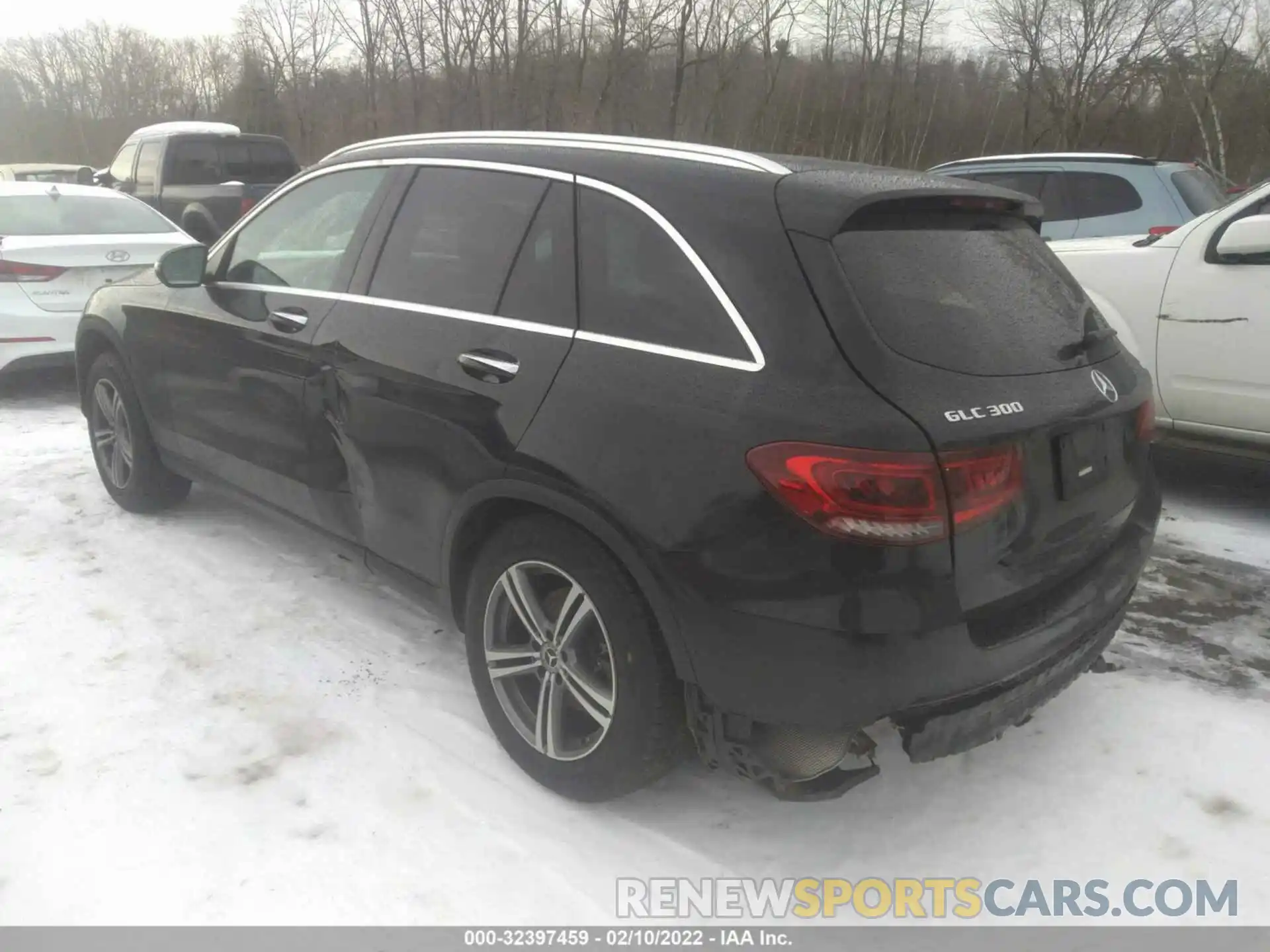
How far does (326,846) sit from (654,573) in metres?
1.18

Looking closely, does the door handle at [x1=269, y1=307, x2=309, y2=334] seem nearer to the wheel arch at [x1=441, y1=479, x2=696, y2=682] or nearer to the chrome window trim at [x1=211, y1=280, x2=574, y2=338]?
the chrome window trim at [x1=211, y1=280, x2=574, y2=338]

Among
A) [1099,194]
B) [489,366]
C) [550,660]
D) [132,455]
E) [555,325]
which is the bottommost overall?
[132,455]

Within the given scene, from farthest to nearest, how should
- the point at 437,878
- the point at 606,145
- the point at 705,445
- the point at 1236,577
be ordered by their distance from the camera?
1. the point at 1236,577
2. the point at 606,145
3. the point at 437,878
4. the point at 705,445

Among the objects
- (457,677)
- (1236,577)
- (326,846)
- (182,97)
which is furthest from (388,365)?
(182,97)

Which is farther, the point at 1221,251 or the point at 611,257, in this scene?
the point at 1221,251

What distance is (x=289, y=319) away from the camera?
136 inches

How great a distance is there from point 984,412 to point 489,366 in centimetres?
132

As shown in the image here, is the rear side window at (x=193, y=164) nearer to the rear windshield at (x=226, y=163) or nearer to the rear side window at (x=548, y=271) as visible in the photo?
the rear windshield at (x=226, y=163)

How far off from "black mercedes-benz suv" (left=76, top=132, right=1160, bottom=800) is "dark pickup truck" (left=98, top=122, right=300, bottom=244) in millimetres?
9859

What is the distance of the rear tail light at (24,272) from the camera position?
6.30 meters

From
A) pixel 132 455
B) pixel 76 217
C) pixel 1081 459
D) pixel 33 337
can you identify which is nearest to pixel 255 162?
pixel 76 217

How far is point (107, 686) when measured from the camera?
10.5 ft

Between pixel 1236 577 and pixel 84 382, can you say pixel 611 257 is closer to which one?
pixel 1236 577

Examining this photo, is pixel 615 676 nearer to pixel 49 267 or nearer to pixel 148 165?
pixel 49 267
